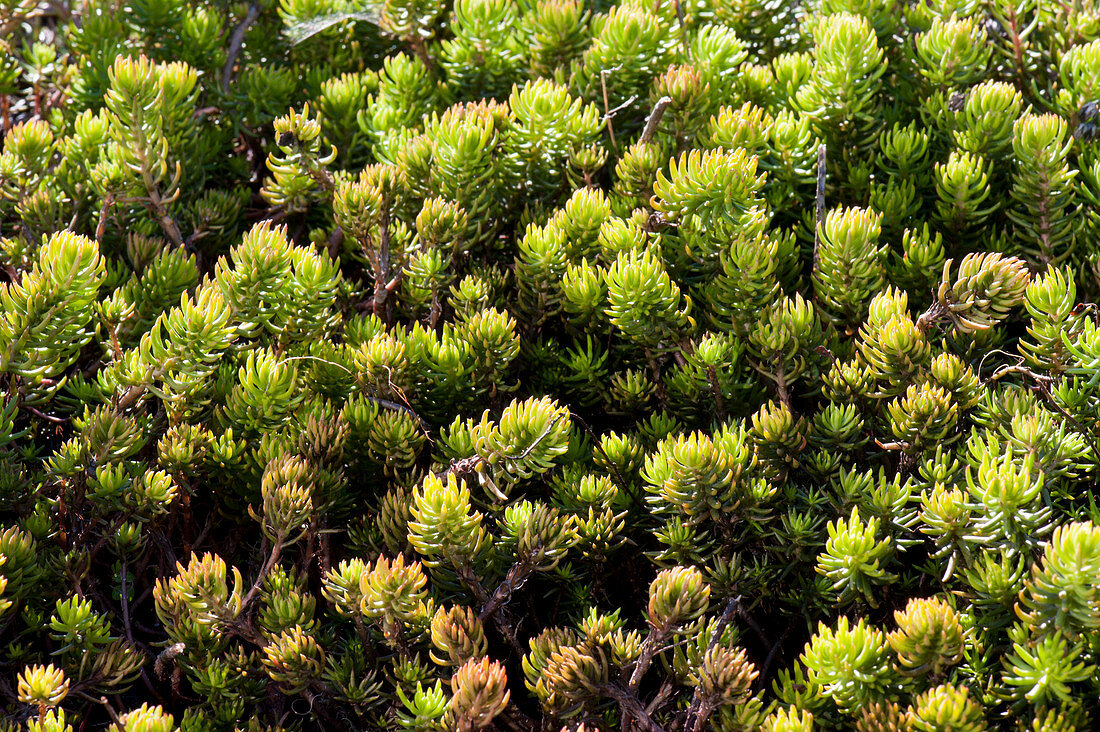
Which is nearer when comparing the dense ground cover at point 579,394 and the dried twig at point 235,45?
the dense ground cover at point 579,394

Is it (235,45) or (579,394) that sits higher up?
(235,45)

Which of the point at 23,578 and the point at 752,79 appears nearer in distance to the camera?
the point at 23,578

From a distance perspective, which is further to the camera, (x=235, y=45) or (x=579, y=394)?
(x=235, y=45)

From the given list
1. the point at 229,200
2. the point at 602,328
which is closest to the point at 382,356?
the point at 602,328

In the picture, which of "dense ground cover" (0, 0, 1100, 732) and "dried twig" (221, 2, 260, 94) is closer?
"dense ground cover" (0, 0, 1100, 732)

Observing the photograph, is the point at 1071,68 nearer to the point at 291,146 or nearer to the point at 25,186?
the point at 291,146

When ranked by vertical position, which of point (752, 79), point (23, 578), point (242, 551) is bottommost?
point (242, 551)

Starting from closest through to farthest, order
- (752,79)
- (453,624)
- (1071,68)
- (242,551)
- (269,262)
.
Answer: (453,624) < (269,262) < (242,551) < (1071,68) < (752,79)

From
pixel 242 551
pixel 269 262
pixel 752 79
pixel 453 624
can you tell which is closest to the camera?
pixel 453 624
